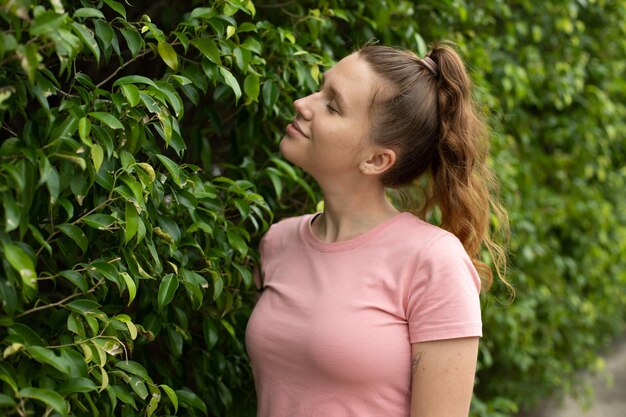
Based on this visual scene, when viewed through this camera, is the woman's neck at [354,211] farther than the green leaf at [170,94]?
Yes

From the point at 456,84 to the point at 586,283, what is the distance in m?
3.15

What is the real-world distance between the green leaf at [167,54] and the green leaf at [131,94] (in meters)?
0.18

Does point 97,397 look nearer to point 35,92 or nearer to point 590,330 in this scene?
point 35,92

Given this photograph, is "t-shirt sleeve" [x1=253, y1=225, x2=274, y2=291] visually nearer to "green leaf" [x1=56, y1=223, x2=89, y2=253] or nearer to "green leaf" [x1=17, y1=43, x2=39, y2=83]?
"green leaf" [x1=56, y1=223, x2=89, y2=253]

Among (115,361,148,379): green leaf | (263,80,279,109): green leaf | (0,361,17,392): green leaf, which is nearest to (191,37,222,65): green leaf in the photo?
(263,80,279,109): green leaf

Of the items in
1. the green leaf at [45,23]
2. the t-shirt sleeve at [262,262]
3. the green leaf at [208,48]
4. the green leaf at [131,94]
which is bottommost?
the t-shirt sleeve at [262,262]

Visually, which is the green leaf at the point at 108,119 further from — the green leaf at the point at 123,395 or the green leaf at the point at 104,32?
the green leaf at the point at 123,395

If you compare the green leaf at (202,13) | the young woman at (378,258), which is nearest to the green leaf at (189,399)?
the young woman at (378,258)

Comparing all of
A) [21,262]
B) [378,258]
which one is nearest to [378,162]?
[378,258]

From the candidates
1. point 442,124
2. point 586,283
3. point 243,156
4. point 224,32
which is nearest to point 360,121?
point 442,124

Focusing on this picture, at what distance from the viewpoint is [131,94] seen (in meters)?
1.68

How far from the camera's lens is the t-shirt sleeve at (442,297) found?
1.85m

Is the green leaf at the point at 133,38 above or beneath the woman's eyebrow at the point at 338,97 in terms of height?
above

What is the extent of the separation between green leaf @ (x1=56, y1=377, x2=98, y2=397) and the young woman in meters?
0.52
